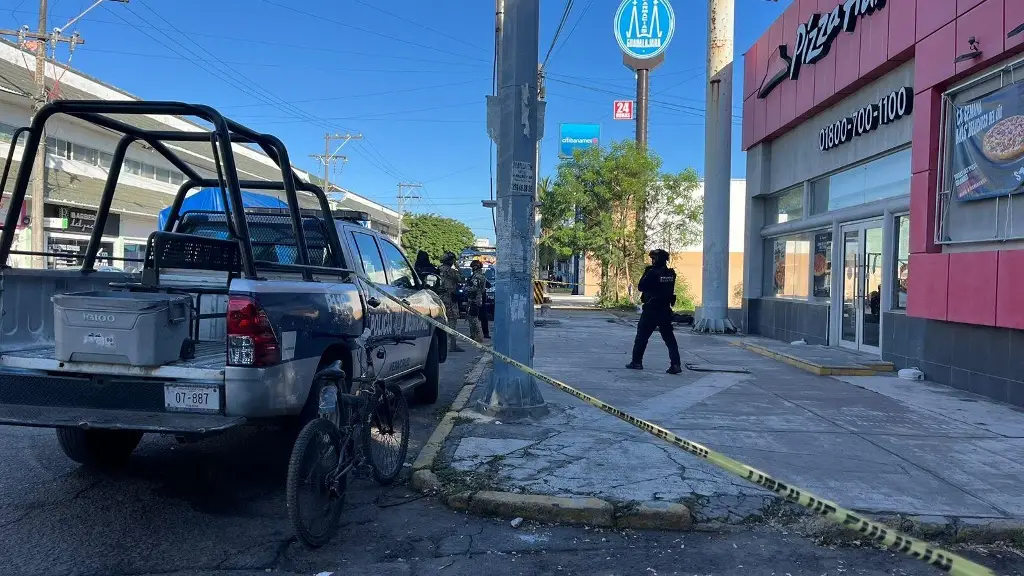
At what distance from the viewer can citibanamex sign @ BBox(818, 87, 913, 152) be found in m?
10.4

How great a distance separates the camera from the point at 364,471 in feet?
14.7

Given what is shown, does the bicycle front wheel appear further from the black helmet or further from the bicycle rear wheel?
the black helmet

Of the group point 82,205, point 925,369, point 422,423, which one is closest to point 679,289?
point 925,369

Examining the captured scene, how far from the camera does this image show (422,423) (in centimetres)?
702

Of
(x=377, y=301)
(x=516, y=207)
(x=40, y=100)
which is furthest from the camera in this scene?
(x=40, y=100)

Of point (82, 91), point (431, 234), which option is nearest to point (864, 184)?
point (82, 91)

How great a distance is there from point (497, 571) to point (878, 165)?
408 inches

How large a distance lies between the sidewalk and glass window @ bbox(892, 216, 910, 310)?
163cm

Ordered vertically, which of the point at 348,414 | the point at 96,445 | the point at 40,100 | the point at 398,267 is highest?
the point at 40,100

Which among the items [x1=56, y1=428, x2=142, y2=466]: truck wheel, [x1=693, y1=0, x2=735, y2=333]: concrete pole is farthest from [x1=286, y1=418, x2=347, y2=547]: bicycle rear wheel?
[x1=693, y1=0, x2=735, y2=333]: concrete pole

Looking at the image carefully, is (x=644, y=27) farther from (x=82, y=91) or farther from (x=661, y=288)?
(x=661, y=288)

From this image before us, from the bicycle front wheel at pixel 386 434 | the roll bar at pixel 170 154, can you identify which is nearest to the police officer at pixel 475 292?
the roll bar at pixel 170 154

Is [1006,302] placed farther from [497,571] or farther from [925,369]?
[497,571]

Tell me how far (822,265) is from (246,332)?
39.6ft
